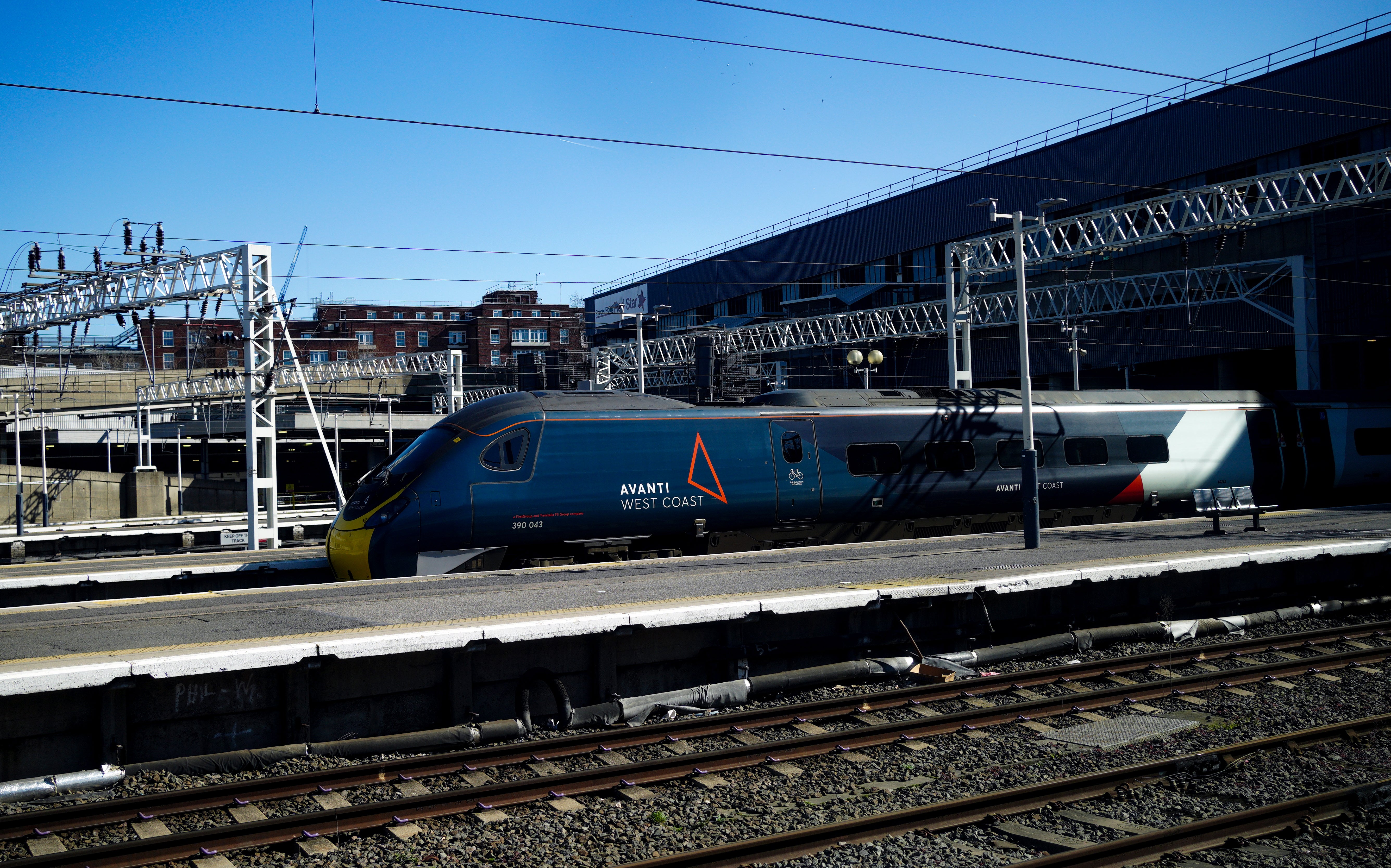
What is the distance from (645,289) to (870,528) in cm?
5343

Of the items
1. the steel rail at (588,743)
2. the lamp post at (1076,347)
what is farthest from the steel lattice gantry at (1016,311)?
the steel rail at (588,743)

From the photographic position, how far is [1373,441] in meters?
26.6

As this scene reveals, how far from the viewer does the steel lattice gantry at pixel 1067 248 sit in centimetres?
2350

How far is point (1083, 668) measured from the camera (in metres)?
12.0

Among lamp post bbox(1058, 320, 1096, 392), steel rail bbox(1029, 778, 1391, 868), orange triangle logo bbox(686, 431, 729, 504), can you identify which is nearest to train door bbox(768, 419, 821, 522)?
orange triangle logo bbox(686, 431, 729, 504)

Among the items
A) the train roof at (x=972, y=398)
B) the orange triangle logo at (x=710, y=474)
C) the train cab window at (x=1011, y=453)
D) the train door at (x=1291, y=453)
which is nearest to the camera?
the orange triangle logo at (x=710, y=474)

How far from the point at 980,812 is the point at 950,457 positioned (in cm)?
1384

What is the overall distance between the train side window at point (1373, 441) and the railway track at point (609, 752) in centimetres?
1622

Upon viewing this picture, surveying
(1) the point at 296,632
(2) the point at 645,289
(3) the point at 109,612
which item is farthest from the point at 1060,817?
(2) the point at 645,289

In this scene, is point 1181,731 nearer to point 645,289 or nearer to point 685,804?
point 685,804

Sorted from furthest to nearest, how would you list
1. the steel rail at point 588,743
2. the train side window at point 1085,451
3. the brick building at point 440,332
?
the brick building at point 440,332
the train side window at point 1085,451
the steel rail at point 588,743

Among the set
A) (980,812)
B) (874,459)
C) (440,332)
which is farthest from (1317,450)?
(440,332)

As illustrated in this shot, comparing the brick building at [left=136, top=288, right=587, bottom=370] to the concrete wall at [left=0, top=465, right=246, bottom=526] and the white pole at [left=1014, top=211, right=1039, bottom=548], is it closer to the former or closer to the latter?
the concrete wall at [left=0, top=465, right=246, bottom=526]

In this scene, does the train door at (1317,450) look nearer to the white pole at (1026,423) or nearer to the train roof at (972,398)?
the train roof at (972,398)
